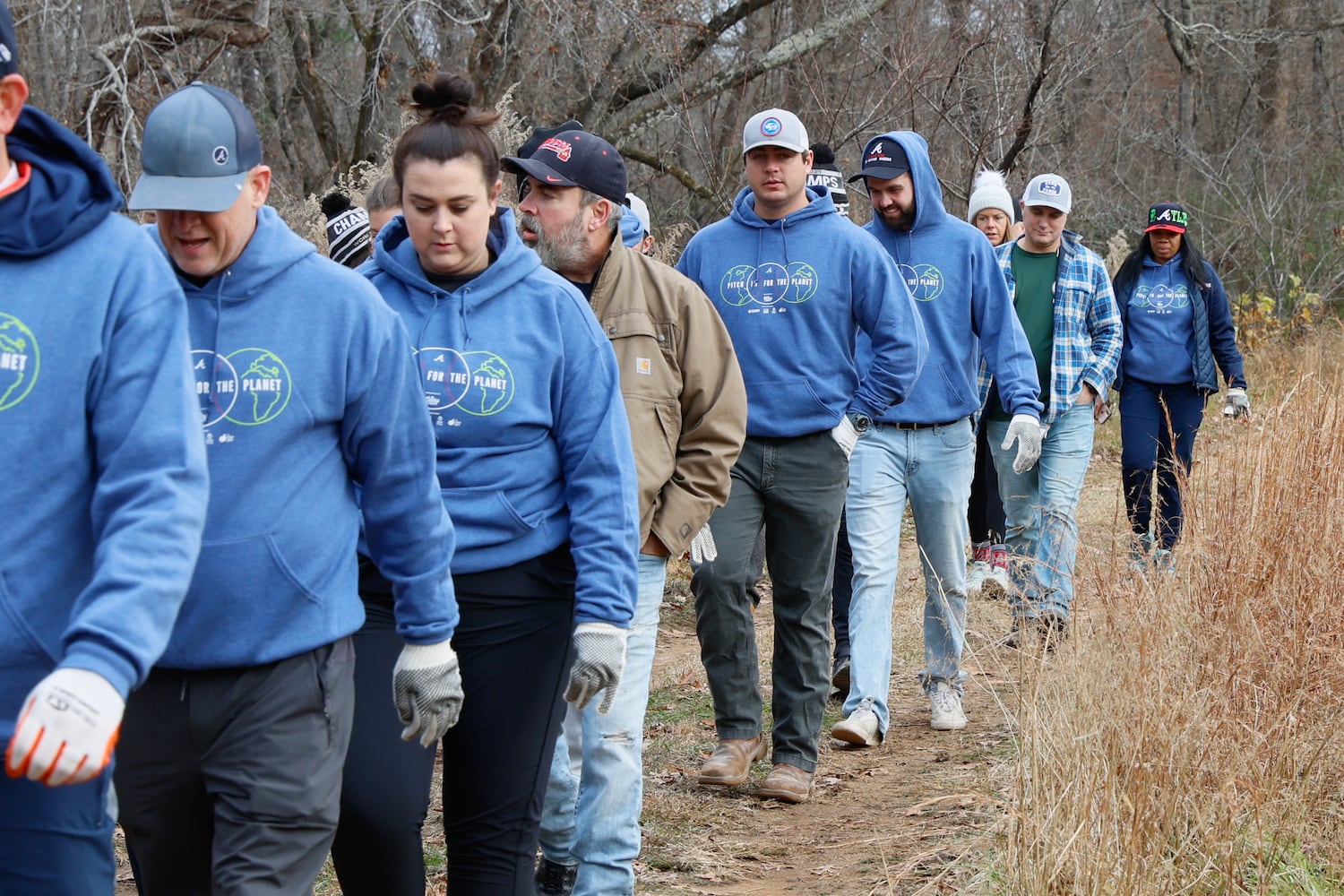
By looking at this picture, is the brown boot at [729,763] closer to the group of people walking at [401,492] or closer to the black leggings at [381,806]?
the group of people walking at [401,492]

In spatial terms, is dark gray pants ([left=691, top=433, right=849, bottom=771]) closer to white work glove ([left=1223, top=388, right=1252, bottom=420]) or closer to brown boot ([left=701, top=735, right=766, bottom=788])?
brown boot ([left=701, top=735, right=766, bottom=788])

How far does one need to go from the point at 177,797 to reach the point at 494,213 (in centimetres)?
157

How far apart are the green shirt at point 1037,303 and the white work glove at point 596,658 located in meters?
4.73

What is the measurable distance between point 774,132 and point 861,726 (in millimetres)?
2362

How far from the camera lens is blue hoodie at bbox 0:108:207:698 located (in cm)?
232

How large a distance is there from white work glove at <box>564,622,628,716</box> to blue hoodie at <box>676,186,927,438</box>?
2.12m

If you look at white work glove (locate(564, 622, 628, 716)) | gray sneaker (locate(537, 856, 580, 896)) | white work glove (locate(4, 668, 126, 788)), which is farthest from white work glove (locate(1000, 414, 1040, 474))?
white work glove (locate(4, 668, 126, 788))

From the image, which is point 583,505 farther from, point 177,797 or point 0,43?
point 0,43

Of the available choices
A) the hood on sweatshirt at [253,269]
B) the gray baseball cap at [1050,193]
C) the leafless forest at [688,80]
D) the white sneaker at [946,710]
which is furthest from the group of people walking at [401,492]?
the leafless forest at [688,80]

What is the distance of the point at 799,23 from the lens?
16859 millimetres

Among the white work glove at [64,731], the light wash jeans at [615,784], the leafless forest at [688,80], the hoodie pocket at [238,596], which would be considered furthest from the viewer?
the leafless forest at [688,80]

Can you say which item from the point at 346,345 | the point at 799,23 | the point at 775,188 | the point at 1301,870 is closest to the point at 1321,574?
the point at 1301,870

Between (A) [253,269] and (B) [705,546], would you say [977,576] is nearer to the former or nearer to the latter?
(B) [705,546]

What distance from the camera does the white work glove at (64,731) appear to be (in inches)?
80.9
